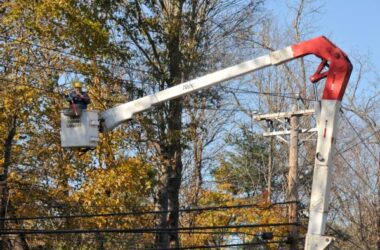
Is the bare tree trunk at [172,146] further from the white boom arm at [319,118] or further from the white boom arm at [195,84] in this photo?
the white boom arm at [319,118]

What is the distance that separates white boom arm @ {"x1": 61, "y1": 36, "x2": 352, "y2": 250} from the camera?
1085cm

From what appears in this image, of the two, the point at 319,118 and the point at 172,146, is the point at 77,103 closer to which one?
the point at 319,118

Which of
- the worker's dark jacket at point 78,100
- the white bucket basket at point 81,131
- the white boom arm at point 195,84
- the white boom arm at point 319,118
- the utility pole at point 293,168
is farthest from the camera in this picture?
the utility pole at point 293,168

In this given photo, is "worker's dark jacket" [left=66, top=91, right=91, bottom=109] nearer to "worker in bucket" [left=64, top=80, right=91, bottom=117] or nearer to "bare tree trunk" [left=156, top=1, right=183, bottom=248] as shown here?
"worker in bucket" [left=64, top=80, right=91, bottom=117]

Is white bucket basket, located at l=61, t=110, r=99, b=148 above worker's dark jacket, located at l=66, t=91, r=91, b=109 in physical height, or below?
below

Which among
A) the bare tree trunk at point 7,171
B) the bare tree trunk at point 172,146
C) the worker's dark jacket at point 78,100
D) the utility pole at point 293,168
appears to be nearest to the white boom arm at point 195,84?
the worker's dark jacket at point 78,100

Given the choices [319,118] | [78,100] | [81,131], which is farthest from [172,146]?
[319,118]

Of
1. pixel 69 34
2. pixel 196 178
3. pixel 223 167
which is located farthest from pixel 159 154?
pixel 223 167

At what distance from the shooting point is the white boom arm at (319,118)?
10852mm

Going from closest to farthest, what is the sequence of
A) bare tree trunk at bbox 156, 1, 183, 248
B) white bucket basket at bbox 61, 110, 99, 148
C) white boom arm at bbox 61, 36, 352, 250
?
1. white boom arm at bbox 61, 36, 352, 250
2. white bucket basket at bbox 61, 110, 99, 148
3. bare tree trunk at bbox 156, 1, 183, 248

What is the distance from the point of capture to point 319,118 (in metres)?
11.1

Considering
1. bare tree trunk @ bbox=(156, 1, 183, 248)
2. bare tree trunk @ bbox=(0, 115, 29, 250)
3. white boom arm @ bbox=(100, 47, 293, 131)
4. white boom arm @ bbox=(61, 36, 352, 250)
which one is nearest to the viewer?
white boom arm @ bbox=(61, 36, 352, 250)

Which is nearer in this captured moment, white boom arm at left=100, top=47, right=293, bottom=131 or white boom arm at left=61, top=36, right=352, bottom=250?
white boom arm at left=61, top=36, right=352, bottom=250

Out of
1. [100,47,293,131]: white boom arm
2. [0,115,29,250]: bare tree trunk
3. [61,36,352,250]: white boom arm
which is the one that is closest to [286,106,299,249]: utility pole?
[0,115,29,250]: bare tree trunk
